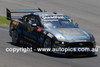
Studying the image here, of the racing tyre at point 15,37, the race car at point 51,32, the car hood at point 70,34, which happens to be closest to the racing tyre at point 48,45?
the race car at point 51,32

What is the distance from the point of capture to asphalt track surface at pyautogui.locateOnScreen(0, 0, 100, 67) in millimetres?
11464

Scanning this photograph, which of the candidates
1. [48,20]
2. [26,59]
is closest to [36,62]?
[26,59]

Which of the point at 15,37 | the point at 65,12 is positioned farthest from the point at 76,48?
the point at 65,12

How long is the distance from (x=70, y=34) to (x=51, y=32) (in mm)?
668

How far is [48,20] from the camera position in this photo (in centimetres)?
1400

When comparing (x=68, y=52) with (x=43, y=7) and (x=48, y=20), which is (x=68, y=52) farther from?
(x=43, y=7)

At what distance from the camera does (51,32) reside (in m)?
13.0

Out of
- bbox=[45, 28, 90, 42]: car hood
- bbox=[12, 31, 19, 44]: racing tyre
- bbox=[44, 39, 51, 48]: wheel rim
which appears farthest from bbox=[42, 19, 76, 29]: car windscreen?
bbox=[12, 31, 19, 44]: racing tyre

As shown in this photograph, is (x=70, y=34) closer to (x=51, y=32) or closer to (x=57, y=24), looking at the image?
(x=51, y=32)

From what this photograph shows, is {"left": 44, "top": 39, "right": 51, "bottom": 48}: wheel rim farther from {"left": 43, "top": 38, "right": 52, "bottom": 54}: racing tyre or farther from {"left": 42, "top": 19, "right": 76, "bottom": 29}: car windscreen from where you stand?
{"left": 42, "top": 19, "right": 76, "bottom": 29}: car windscreen

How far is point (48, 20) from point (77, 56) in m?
1.89

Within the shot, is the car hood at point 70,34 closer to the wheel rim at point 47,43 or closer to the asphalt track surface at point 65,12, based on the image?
the wheel rim at point 47,43

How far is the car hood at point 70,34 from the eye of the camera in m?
12.6

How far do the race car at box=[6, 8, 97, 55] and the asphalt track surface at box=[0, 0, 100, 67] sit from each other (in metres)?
0.44
